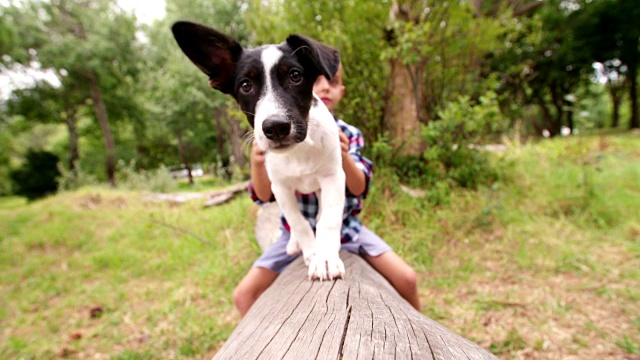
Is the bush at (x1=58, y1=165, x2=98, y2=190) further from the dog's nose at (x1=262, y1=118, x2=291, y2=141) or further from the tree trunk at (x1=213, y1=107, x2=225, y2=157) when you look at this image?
the dog's nose at (x1=262, y1=118, x2=291, y2=141)

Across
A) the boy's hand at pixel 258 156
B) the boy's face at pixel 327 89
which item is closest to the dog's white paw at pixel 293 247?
the boy's hand at pixel 258 156

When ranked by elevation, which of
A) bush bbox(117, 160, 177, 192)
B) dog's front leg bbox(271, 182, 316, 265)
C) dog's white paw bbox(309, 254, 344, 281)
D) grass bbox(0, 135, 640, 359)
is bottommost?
grass bbox(0, 135, 640, 359)

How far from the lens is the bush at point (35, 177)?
51.0 ft

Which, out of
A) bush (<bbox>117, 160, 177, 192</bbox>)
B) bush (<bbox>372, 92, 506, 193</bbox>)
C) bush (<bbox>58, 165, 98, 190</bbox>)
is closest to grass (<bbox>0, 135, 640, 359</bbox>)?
bush (<bbox>372, 92, 506, 193</bbox>)

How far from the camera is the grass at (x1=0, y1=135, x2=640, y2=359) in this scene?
2.51m

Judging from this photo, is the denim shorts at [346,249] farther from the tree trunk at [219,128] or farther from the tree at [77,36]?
the tree at [77,36]

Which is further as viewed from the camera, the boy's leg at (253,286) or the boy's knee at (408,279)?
the boy's leg at (253,286)

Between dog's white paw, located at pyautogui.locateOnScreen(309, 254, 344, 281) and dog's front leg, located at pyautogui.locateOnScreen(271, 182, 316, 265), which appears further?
dog's front leg, located at pyautogui.locateOnScreen(271, 182, 316, 265)

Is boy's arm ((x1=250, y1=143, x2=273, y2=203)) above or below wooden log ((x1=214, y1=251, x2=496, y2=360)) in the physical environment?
above

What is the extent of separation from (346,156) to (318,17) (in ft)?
9.13

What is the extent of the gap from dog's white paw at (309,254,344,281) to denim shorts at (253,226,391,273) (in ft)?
1.66

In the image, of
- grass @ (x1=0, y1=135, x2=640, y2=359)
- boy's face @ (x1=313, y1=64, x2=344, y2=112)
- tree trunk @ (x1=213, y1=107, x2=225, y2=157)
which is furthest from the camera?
tree trunk @ (x1=213, y1=107, x2=225, y2=157)

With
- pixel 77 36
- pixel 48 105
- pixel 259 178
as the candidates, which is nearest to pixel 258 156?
pixel 259 178

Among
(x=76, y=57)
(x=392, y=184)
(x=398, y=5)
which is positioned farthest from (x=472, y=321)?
(x=76, y=57)
